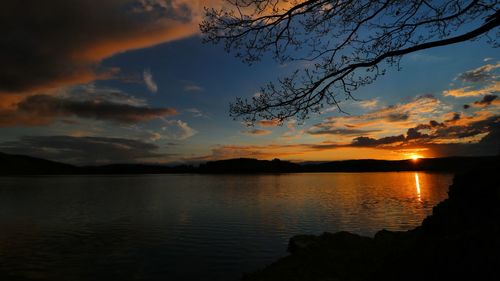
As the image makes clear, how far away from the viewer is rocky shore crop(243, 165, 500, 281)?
9172 mm

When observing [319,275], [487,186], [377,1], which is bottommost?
[319,275]

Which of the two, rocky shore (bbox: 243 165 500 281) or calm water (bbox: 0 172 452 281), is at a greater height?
rocky shore (bbox: 243 165 500 281)

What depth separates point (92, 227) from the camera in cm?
3881

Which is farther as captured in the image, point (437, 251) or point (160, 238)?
point (160, 238)

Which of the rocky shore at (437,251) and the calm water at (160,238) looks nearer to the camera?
the rocky shore at (437,251)

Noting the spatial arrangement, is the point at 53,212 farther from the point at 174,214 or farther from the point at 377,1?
the point at 377,1

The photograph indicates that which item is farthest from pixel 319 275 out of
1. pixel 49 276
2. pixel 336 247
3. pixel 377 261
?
pixel 49 276

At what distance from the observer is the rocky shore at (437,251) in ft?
30.1

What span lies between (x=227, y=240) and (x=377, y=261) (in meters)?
17.7

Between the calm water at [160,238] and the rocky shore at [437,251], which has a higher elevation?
the rocky shore at [437,251]

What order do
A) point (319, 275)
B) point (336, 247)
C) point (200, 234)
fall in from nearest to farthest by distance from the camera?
point (319, 275) < point (336, 247) < point (200, 234)

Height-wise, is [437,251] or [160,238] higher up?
[437,251]

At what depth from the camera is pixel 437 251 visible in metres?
10.2

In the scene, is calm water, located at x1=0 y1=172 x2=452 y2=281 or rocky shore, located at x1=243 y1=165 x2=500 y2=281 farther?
calm water, located at x1=0 y1=172 x2=452 y2=281
